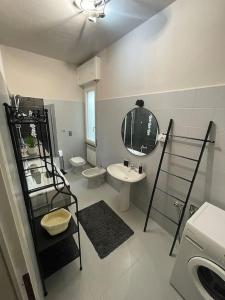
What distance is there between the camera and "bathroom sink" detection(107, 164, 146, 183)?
1975 mm

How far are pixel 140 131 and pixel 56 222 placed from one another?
5.14 feet

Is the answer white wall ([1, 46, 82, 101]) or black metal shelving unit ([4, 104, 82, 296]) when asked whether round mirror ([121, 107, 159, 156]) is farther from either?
white wall ([1, 46, 82, 101])

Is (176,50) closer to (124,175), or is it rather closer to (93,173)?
(124,175)

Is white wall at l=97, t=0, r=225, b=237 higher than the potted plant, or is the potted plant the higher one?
white wall at l=97, t=0, r=225, b=237

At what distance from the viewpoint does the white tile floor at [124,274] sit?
1272 millimetres

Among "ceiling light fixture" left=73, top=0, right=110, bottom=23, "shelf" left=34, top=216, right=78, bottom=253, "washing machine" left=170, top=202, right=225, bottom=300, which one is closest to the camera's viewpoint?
"washing machine" left=170, top=202, right=225, bottom=300

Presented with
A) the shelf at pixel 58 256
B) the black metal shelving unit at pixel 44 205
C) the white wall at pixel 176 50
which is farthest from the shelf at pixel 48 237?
the white wall at pixel 176 50

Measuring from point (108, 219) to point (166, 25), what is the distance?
102 inches

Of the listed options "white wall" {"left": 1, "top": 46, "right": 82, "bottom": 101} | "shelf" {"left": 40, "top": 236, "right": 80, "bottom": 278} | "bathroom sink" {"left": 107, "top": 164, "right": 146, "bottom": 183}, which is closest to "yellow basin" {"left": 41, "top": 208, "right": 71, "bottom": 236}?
"shelf" {"left": 40, "top": 236, "right": 80, "bottom": 278}

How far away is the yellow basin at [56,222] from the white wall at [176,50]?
1.78m

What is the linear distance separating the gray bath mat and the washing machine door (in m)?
0.88

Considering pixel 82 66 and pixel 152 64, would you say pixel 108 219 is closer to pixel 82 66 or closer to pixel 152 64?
pixel 152 64

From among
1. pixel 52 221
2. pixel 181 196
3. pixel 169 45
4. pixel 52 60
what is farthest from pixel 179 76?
pixel 52 60

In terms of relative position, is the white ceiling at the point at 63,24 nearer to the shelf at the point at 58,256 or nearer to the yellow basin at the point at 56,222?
the yellow basin at the point at 56,222
